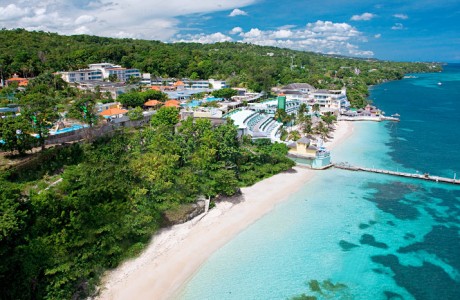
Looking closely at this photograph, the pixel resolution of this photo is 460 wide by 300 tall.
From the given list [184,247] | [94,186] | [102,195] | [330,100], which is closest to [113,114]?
[102,195]

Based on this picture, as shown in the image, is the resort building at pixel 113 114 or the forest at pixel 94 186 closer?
the forest at pixel 94 186

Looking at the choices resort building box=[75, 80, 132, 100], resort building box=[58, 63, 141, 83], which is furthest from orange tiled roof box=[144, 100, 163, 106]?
resort building box=[58, 63, 141, 83]

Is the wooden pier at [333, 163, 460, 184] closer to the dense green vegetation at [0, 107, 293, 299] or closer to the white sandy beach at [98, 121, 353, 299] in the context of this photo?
the dense green vegetation at [0, 107, 293, 299]

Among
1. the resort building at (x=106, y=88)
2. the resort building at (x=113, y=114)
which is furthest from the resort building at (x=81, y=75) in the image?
the resort building at (x=113, y=114)

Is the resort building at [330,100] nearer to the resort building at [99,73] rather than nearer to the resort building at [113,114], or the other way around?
the resort building at [99,73]

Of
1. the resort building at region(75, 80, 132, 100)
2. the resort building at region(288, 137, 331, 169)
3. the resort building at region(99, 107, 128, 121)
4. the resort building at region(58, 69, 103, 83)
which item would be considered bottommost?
the resort building at region(288, 137, 331, 169)

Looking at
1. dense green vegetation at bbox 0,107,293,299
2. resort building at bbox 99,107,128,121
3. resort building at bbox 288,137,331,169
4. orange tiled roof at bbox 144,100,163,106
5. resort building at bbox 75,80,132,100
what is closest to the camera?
dense green vegetation at bbox 0,107,293,299
